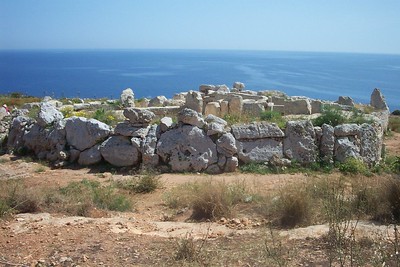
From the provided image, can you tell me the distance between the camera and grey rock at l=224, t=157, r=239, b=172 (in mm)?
12202

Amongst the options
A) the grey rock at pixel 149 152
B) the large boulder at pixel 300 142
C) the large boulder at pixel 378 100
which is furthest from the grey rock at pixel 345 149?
the large boulder at pixel 378 100

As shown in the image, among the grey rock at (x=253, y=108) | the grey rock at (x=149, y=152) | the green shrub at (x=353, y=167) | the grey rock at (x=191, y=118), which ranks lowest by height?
the green shrub at (x=353, y=167)

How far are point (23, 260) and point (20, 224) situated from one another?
1614 millimetres

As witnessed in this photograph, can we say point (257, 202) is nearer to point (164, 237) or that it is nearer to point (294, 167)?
point (164, 237)

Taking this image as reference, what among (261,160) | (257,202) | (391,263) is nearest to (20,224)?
(257,202)

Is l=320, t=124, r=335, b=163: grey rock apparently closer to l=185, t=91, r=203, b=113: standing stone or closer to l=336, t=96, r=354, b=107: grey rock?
l=185, t=91, r=203, b=113: standing stone

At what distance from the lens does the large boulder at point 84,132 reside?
13070 mm

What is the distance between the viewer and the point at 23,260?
5586 mm

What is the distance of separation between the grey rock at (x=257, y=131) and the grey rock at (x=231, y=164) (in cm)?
80

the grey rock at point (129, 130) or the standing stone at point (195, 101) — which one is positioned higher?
the standing stone at point (195, 101)

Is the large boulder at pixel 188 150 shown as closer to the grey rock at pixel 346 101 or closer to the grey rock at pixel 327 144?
the grey rock at pixel 327 144

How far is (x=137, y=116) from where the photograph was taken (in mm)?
12781

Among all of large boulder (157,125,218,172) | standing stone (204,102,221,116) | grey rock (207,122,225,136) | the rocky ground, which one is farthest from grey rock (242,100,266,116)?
the rocky ground

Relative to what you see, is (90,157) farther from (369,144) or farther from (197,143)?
(369,144)
